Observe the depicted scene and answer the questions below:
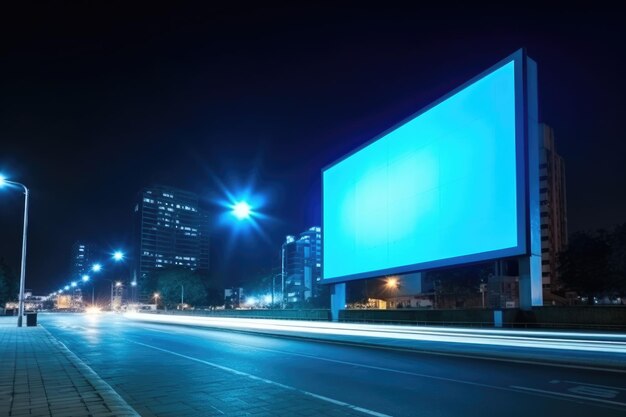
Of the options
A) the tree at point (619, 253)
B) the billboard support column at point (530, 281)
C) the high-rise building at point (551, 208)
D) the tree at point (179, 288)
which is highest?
the high-rise building at point (551, 208)

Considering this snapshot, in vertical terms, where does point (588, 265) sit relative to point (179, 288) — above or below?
above

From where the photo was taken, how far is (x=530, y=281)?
94.7 feet

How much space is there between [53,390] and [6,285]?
107 meters

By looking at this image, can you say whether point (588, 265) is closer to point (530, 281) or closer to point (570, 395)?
point (530, 281)

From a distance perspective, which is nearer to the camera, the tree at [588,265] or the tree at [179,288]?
the tree at [588,265]

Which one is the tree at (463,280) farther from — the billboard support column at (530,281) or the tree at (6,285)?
the tree at (6,285)

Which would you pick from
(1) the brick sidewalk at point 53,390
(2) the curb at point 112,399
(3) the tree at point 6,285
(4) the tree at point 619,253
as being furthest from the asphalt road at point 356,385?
(3) the tree at point 6,285

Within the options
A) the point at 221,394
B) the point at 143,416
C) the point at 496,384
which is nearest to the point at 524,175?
the point at 496,384

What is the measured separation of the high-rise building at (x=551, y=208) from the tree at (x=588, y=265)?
44588mm

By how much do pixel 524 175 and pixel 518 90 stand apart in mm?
4603

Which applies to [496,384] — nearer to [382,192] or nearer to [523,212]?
[523,212]

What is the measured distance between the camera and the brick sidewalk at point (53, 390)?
802 cm

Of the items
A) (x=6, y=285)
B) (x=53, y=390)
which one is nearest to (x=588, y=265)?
(x=53, y=390)

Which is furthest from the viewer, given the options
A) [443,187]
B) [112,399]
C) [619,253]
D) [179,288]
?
[179,288]
